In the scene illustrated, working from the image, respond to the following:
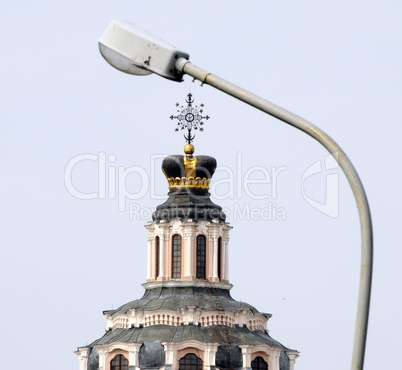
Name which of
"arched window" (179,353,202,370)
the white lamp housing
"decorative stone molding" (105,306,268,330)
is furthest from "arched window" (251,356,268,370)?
the white lamp housing

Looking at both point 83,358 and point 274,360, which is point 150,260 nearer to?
point 83,358

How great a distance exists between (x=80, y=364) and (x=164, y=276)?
6.25 meters

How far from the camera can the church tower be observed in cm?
7725

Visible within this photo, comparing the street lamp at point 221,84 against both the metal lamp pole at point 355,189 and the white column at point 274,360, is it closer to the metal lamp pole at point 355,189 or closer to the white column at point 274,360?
the metal lamp pole at point 355,189

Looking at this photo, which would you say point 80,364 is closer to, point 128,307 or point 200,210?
point 128,307

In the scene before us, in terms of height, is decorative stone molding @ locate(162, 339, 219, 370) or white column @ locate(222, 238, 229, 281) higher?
white column @ locate(222, 238, 229, 281)

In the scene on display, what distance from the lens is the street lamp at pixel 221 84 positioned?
20.2 meters

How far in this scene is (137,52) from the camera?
21.6 meters

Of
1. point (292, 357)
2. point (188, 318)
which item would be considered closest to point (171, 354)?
point (188, 318)

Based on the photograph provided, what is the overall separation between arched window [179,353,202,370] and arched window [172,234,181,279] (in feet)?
15.9

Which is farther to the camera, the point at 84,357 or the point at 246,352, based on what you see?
the point at 84,357

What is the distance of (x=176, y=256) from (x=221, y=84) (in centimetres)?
5927

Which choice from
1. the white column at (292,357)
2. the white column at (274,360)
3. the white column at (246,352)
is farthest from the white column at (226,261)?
the white column at (292,357)

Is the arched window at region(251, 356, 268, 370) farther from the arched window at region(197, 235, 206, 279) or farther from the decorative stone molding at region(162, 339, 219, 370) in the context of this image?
the arched window at region(197, 235, 206, 279)
